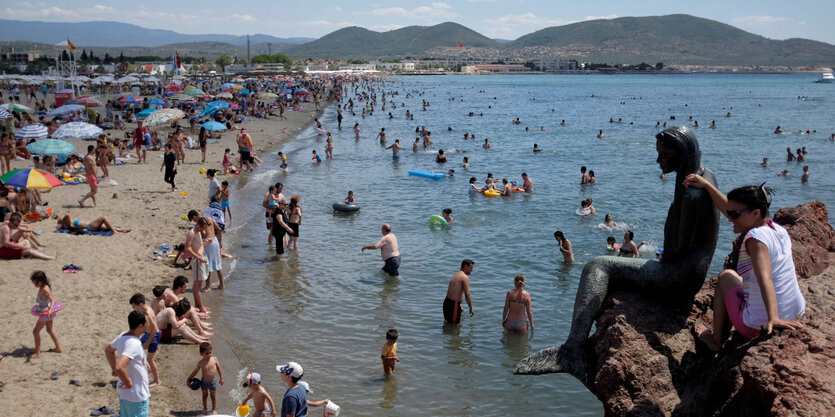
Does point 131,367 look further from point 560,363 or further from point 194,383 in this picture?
point 560,363

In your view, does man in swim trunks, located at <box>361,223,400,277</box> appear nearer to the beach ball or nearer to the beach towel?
the beach ball

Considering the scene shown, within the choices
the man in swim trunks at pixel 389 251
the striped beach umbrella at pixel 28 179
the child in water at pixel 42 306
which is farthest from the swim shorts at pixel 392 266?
the striped beach umbrella at pixel 28 179

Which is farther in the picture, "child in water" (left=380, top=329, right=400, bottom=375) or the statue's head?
"child in water" (left=380, top=329, right=400, bottom=375)

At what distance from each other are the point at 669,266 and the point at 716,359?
0.87 metres

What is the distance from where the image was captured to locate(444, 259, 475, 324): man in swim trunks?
1066cm

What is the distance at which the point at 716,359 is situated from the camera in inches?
175

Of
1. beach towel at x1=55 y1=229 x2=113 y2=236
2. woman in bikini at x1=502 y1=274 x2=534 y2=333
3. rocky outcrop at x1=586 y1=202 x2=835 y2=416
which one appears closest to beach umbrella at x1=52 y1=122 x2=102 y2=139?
beach towel at x1=55 y1=229 x2=113 y2=236

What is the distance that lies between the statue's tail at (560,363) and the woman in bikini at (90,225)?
12272 millimetres

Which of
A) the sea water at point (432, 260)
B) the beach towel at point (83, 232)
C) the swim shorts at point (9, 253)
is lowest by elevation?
the sea water at point (432, 260)

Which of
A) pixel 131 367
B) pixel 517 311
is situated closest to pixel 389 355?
pixel 517 311

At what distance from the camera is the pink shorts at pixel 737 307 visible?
164 inches

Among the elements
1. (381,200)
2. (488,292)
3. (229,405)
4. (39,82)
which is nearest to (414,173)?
(381,200)

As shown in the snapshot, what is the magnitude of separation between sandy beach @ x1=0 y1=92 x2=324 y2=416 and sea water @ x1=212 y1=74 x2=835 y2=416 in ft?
3.98

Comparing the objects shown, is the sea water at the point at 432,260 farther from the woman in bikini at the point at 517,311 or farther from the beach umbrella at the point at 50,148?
the beach umbrella at the point at 50,148
